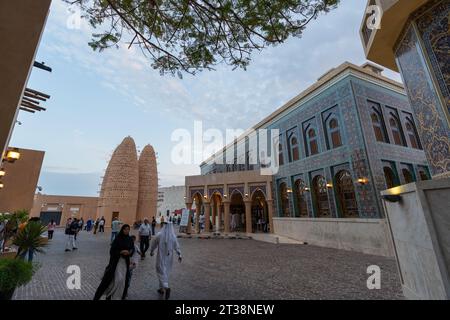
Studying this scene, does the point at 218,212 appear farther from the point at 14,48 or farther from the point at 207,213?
the point at 14,48

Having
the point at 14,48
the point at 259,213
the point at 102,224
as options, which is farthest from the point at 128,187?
the point at 14,48

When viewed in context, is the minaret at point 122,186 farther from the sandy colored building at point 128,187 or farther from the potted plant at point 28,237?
the potted plant at point 28,237

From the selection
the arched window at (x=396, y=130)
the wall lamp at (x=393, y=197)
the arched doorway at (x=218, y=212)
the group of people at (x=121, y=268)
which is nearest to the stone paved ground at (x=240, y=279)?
the group of people at (x=121, y=268)

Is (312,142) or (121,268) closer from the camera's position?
(121,268)

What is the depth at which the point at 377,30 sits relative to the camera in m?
3.92

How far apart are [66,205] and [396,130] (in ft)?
111

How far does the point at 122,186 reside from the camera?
19078 millimetres

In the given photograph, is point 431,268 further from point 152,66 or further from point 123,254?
point 152,66

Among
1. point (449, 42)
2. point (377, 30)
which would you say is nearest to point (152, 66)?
point (377, 30)

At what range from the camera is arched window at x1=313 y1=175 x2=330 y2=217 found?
11117 millimetres

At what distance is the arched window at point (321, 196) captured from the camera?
438 inches

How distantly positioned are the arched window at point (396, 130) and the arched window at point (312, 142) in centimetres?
367

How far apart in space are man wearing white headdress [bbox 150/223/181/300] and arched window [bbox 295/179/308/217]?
9.85 m

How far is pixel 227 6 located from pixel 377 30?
2928mm
